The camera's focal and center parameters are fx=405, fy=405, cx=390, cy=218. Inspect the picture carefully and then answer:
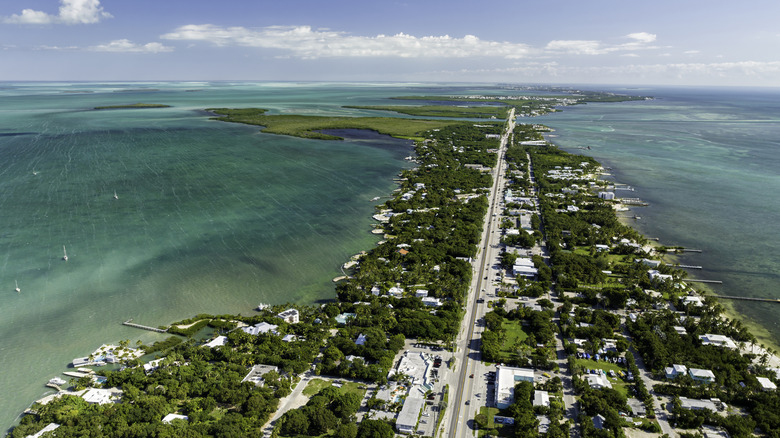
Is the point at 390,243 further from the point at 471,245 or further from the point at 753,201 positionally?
the point at 753,201

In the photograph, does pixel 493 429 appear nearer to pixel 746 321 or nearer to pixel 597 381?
pixel 597 381

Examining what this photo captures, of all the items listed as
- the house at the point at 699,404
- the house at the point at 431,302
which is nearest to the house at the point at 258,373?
the house at the point at 431,302

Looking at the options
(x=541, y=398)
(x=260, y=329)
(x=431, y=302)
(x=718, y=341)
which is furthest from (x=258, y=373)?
(x=718, y=341)

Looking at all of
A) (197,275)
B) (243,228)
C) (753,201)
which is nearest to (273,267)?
(197,275)

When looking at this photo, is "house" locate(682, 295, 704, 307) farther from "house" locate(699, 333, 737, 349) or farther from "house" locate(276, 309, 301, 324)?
"house" locate(276, 309, 301, 324)

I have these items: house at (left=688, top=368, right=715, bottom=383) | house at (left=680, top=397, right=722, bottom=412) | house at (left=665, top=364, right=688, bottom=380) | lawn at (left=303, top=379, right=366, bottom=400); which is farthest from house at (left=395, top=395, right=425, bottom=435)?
house at (left=688, top=368, right=715, bottom=383)

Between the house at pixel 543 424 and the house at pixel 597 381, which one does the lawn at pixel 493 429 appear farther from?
the house at pixel 597 381
